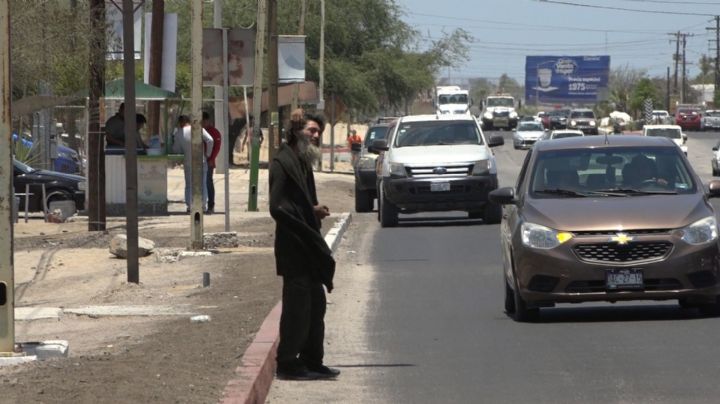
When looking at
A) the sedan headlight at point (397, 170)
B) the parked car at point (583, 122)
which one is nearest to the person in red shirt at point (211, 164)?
the sedan headlight at point (397, 170)

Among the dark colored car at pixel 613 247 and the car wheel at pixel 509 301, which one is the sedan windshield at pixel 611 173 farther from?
the car wheel at pixel 509 301

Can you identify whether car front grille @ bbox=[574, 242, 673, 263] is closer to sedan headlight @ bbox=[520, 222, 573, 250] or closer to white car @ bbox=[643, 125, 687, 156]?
sedan headlight @ bbox=[520, 222, 573, 250]

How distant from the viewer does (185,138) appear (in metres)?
28.5

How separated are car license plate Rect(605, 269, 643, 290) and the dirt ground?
9.85ft

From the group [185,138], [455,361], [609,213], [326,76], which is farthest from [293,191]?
[326,76]

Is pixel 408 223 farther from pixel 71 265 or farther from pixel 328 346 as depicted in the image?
pixel 328 346

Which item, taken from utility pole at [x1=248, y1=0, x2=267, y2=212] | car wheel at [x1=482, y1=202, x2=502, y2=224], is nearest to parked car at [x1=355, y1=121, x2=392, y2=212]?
utility pole at [x1=248, y1=0, x2=267, y2=212]

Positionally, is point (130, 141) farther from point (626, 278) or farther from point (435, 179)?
point (435, 179)

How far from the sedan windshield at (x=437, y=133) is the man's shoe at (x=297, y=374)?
662 inches

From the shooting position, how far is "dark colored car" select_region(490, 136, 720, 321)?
1234 cm

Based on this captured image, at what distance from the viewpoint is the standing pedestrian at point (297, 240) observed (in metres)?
9.91

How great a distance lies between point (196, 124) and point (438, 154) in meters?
7.15

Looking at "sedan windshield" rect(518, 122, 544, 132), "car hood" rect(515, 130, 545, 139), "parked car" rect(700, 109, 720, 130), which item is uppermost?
"sedan windshield" rect(518, 122, 544, 132)

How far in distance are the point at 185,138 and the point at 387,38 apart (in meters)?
38.4
